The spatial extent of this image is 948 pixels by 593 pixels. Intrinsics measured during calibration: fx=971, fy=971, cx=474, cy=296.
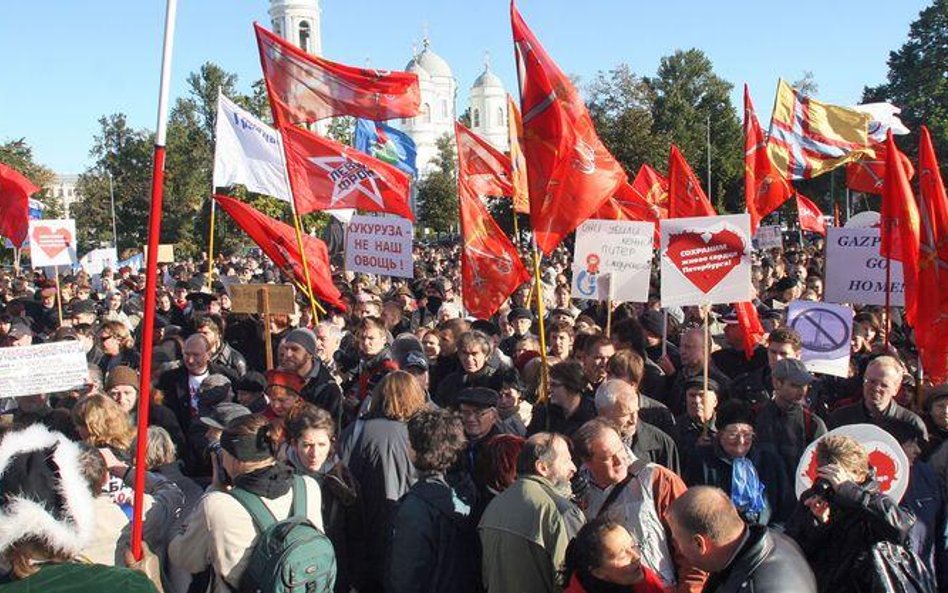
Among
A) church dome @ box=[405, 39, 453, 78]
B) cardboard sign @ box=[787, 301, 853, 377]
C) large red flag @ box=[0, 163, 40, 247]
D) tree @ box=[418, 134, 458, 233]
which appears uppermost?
church dome @ box=[405, 39, 453, 78]

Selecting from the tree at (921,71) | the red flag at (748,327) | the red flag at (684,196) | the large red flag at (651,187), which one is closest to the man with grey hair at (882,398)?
the red flag at (748,327)

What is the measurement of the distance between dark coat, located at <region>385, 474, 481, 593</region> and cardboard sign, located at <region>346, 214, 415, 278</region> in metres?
7.04

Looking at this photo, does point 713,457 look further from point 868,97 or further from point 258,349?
point 868,97

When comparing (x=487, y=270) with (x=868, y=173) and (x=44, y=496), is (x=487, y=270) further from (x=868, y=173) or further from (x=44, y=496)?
(x=868, y=173)

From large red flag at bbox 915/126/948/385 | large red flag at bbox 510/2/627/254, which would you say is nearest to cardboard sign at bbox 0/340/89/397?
large red flag at bbox 510/2/627/254

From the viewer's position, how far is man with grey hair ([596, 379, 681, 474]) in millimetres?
5266

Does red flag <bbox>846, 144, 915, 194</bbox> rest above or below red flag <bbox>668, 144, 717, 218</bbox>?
above

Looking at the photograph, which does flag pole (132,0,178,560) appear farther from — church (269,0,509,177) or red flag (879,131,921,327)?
church (269,0,509,177)

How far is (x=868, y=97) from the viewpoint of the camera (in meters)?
59.8

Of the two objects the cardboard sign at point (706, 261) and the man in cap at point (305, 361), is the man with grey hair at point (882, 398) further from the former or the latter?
the man in cap at point (305, 361)

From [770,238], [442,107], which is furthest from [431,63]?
[770,238]

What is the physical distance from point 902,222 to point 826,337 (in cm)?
108

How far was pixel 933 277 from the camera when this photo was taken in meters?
6.96

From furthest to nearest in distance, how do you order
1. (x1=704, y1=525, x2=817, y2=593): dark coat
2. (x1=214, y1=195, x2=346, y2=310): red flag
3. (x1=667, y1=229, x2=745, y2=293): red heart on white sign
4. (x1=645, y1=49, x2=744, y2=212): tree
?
(x1=645, y1=49, x2=744, y2=212): tree
(x1=214, y1=195, x2=346, y2=310): red flag
(x1=667, y1=229, x2=745, y2=293): red heart on white sign
(x1=704, y1=525, x2=817, y2=593): dark coat
